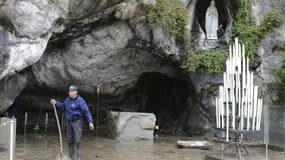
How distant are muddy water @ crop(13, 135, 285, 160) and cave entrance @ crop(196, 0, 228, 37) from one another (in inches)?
194

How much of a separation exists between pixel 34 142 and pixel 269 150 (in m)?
6.64

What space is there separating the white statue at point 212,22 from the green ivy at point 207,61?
0.99 metres

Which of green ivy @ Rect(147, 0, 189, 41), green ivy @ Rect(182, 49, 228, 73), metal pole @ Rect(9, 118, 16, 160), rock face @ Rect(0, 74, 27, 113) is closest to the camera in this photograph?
metal pole @ Rect(9, 118, 16, 160)

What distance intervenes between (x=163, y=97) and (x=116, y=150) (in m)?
8.45

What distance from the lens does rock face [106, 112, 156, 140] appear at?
1315 centimetres

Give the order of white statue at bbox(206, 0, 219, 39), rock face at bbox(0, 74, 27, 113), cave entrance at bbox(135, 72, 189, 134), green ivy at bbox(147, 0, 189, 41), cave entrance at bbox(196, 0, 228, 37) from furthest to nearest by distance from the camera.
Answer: cave entrance at bbox(135, 72, 189, 134), cave entrance at bbox(196, 0, 228, 37), white statue at bbox(206, 0, 219, 39), green ivy at bbox(147, 0, 189, 41), rock face at bbox(0, 74, 27, 113)

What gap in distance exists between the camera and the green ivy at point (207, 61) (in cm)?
1382

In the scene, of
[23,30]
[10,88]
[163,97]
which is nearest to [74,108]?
[23,30]

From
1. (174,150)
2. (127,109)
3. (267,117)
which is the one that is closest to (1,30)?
(174,150)

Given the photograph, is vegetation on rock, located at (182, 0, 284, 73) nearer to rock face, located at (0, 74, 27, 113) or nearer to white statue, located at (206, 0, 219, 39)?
white statue, located at (206, 0, 219, 39)

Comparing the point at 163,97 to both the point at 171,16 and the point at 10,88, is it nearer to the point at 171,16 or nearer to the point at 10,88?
the point at 171,16

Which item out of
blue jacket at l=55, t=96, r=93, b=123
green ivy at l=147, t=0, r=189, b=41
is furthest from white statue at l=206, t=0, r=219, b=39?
blue jacket at l=55, t=96, r=93, b=123

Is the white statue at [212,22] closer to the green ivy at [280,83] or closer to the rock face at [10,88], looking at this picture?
the green ivy at [280,83]

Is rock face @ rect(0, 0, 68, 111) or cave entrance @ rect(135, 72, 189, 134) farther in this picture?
cave entrance @ rect(135, 72, 189, 134)
